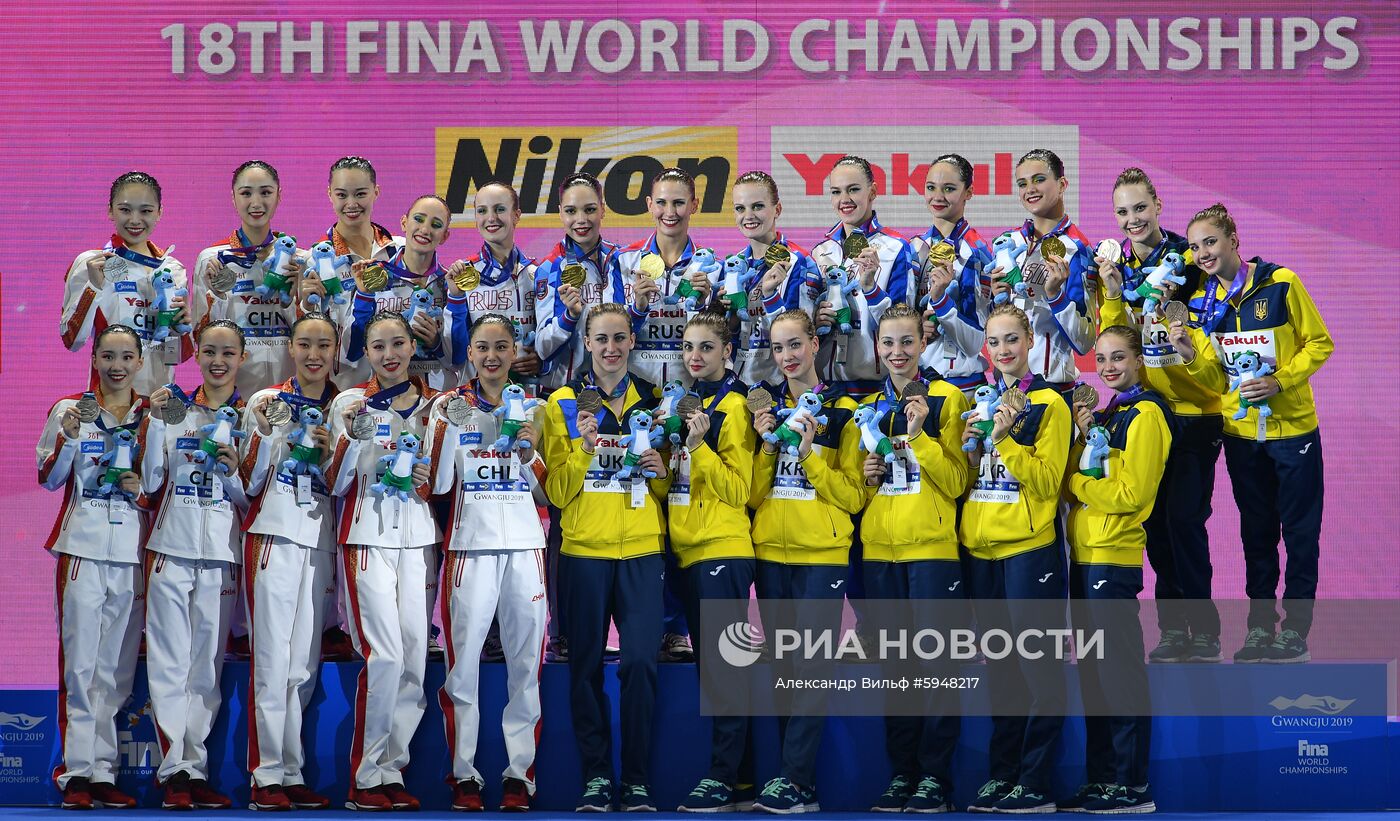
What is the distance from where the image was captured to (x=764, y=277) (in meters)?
5.98

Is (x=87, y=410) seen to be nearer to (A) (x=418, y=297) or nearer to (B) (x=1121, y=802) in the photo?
(A) (x=418, y=297)

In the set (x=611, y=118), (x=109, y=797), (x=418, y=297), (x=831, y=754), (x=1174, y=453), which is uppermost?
(x=611, y=118)

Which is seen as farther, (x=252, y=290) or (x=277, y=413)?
(x=252, y=290)

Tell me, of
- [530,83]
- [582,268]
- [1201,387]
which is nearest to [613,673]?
[582,268]

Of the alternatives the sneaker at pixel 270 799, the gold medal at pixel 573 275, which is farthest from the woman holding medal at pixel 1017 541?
the sneaker at pixel 270 799

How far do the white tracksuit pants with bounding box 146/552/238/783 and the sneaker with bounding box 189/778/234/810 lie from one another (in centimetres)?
5

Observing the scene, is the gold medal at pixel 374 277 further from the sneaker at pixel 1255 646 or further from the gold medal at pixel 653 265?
the sneaker at pixel 1255 646

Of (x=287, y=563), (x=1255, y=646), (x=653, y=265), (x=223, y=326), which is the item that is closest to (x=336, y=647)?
(x=287, y=563)

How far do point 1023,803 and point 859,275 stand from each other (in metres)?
2.03

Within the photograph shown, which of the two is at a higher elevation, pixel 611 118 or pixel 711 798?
pixel 611 118

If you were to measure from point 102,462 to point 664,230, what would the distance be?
7.54 feet

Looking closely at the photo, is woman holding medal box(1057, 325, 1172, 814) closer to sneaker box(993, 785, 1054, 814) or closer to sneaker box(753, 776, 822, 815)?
sneaker box(993, 785, 1054, 814)

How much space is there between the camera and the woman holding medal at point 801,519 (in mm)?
5594

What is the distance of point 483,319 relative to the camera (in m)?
5.85
